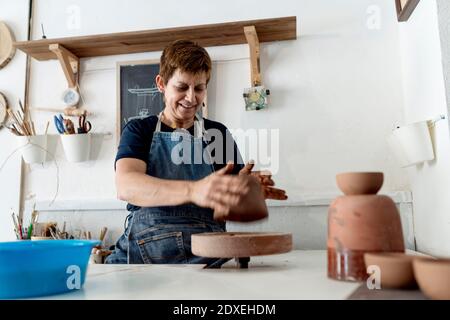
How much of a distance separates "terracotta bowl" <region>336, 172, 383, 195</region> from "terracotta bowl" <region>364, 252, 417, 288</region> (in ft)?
0.49

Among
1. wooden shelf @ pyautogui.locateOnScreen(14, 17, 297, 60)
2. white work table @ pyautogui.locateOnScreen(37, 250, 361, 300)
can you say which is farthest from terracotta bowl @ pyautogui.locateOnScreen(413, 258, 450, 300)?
wooden shelf @ pyautogui.locateOnScreen(14, 17, 297, 60)

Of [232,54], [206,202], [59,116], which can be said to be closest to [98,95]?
[59,116]

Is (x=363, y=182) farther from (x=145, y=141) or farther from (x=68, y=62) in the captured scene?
(x=68, y=62)

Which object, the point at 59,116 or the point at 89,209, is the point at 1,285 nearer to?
the point at 89,209

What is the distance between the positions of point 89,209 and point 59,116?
0.56 metres

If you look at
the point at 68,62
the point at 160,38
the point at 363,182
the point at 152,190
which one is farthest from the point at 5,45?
the point at 363,182

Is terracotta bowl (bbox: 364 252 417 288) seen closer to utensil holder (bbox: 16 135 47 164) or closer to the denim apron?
the denim apron

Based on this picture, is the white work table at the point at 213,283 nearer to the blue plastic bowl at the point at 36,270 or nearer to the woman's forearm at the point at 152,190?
the blue plastic bowl at the point at 36,270

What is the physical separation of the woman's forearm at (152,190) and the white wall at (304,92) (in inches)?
39.1

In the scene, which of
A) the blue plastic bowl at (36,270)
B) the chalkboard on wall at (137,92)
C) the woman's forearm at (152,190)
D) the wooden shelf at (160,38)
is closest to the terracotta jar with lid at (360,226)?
the woman's forearm at (152,190)

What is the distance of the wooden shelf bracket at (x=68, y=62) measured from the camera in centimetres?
220

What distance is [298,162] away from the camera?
6.84 ft
